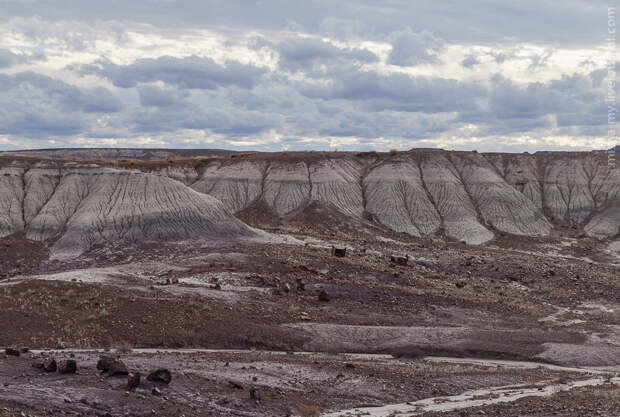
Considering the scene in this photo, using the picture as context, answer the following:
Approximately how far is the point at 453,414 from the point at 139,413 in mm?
9448

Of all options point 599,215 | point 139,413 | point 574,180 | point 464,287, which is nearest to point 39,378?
point 139,413

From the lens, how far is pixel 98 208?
191 feet

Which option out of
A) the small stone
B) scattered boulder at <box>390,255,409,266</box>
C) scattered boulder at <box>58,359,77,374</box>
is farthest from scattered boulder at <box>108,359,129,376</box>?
scattered boulder at <box>390,255,409,266</box>

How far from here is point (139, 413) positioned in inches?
794

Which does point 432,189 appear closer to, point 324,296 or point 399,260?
point 399,260

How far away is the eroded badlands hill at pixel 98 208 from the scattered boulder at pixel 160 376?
30660mm

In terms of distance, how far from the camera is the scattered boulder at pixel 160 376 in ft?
72.9

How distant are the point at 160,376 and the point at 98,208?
38584 mm

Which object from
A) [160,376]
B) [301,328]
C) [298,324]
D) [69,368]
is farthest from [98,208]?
[160,376]

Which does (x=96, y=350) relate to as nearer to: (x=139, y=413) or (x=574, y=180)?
(x=139, y=413)

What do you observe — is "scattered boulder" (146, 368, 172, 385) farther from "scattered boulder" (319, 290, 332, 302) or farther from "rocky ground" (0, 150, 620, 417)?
"scattered boulder" (319, 290, 332, 302)

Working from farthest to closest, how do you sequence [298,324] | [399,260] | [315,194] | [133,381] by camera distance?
[315,194], [399,260], [298,324], [133,381]

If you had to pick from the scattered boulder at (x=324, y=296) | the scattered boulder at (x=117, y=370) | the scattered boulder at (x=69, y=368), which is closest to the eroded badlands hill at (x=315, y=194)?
the scattered boulder at (x=324, y=296)

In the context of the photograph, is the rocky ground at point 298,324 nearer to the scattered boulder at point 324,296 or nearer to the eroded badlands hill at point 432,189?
the scattered boulder at point 324,296
